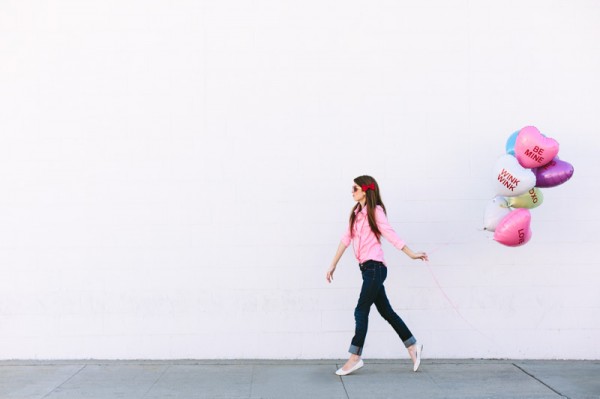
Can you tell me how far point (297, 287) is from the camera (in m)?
7.12

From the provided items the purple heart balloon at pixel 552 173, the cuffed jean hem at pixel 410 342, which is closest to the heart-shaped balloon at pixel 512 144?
the purple heart balloon at pixel 552 173

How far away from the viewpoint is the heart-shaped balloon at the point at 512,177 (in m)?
6.15

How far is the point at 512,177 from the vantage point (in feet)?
20.2

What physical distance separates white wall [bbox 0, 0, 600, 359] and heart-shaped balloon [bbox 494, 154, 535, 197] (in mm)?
912

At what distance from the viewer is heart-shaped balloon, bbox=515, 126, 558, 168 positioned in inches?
239

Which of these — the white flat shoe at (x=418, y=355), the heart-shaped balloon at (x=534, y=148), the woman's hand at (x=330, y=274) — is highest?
the heart-shaped balloon at (x=534, y=148)

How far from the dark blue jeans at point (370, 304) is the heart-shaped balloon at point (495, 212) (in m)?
1.02

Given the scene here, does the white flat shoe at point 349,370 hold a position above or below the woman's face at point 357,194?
below

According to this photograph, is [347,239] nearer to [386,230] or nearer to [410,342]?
[386,230]

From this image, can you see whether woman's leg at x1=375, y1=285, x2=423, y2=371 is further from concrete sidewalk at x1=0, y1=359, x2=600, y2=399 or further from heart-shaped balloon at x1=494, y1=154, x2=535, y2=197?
heart-shaped balloon at x1=494, y1=154, x2=535, y2=197

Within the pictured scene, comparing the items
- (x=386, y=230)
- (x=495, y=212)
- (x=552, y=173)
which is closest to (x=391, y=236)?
(x=386, y=230)

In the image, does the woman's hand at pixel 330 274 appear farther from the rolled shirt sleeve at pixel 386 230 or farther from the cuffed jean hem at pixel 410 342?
the cuffed jean hem at pixel 410 342

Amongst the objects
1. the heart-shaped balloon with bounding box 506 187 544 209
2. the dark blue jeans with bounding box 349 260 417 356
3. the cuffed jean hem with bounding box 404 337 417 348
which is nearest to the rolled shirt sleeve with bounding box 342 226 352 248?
the dark blue jeans with bounding box 349 260 417 356

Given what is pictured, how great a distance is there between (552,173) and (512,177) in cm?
38
